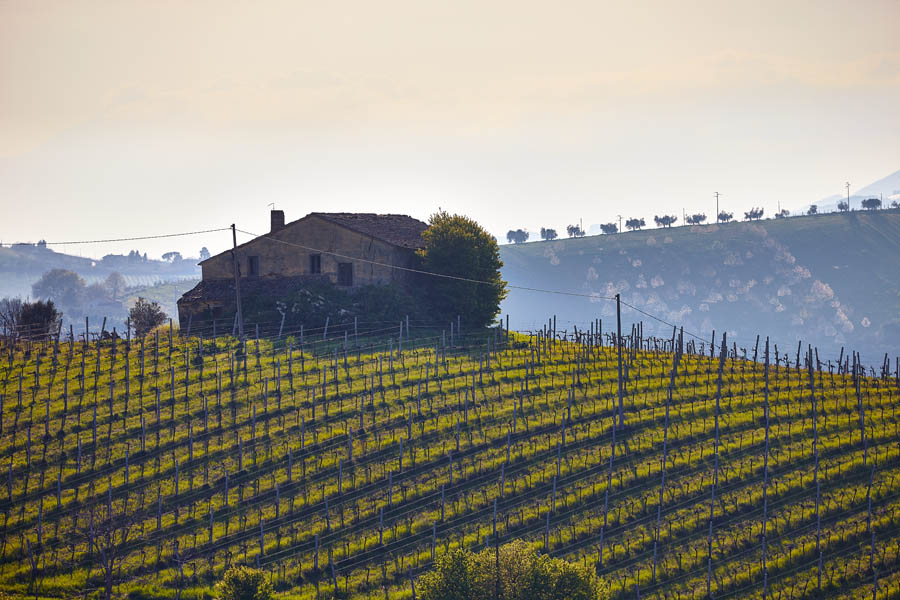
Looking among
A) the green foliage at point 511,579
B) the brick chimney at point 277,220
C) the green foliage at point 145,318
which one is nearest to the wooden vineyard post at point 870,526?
the green foliage at point 511,579

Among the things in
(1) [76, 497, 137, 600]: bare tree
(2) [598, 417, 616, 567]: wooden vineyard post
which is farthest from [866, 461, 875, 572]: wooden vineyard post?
(1) [76, 497, 137, 600]: bare tree

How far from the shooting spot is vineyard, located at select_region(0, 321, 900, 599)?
25172 mm

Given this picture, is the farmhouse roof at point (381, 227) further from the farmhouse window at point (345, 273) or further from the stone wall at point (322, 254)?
the farmhouse window at point (345, 273)

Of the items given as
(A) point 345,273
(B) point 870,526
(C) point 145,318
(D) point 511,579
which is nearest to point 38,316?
(C) point 145,318

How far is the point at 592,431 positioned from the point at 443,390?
7.91 metres

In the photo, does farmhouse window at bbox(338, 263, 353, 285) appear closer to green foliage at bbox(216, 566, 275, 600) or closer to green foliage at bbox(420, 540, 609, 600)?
green foliage at bbox(216, 566, 275, 600)

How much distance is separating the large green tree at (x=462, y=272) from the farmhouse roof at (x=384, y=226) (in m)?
2.63

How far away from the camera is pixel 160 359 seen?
43594mm

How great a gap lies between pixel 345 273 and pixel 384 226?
6.92m

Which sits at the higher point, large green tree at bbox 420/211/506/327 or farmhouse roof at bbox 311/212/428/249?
farmhouse roof at bbox 311/212/428/249

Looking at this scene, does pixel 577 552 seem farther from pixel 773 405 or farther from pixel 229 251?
pixel 229 251

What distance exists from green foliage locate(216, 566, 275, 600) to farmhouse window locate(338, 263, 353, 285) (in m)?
38.1

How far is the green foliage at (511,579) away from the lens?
20219mm

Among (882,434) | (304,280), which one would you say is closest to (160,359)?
(304,280)
